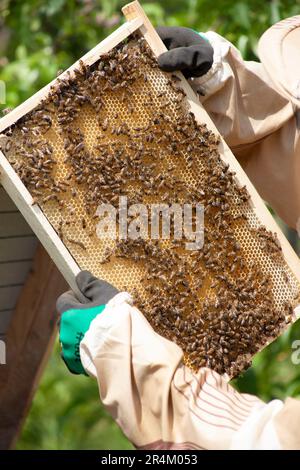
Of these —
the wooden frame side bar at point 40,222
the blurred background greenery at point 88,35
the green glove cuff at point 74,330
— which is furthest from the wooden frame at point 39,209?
the blurred background greenery at point 88,35

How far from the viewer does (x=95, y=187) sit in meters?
2.52

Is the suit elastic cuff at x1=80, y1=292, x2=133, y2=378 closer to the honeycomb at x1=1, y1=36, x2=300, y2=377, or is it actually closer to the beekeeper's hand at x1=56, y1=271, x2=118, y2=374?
the beekeeper's hand at x1=56, y1=271, x2=118, y2=374

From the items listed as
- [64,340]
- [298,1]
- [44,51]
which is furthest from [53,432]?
[64,340]

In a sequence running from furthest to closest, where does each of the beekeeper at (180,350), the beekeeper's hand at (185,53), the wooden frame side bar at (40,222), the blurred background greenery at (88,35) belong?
the blurred background greenery at (88,35) < the beekeeper's hand at (185,53) < the wooden frame side bar at (40,222) < the beekeeper at (180,350)

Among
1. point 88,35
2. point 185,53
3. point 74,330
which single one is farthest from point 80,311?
point 88,35

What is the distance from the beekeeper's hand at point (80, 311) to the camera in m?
2.35

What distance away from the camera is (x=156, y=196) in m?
2.61

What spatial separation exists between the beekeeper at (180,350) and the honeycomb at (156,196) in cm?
13

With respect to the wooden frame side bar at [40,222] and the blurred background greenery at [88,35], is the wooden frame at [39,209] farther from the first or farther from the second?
the blurred background greenery at [88,35]

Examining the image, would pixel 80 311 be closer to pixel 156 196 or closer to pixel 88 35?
pixel 156 196

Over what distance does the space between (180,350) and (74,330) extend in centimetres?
33

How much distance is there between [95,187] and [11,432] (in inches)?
76.1

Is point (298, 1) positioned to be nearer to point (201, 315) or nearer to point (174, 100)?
point (174, 100)

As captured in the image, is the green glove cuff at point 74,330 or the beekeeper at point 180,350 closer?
the beekeeper at point 180,350
